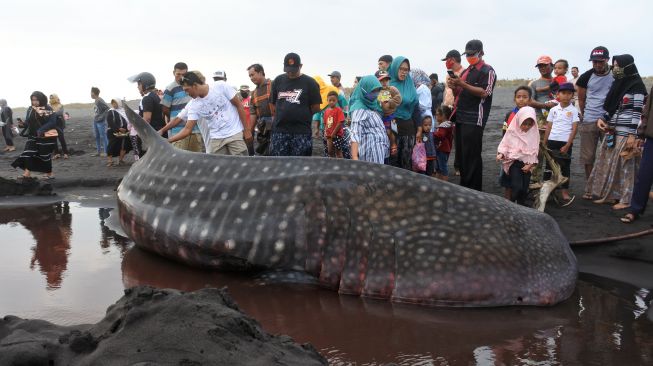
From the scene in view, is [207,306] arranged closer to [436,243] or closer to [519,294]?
[436,243]

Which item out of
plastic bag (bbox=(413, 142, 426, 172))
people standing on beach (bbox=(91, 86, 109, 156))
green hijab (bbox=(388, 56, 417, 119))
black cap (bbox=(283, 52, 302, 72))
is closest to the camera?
black cap (bbox=(283, 52, 302, 72))

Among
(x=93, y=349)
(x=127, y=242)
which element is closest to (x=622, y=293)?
(x=93, y=349)

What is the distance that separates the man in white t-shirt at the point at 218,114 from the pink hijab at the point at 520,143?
11.4 feet

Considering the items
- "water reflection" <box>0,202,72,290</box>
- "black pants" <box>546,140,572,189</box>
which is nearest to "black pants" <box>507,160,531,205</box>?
"black pants" <box>546,140,572,189</box>

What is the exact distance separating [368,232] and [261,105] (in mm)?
5747

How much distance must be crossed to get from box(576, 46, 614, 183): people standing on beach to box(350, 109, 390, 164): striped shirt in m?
3.02

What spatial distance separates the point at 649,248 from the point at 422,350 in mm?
3113

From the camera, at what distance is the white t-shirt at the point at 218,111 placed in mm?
7152

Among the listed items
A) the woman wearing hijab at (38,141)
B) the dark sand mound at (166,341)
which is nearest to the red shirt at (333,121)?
the woman wearing hijab at (38,141)

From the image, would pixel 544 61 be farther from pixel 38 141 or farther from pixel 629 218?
pixel 38 141

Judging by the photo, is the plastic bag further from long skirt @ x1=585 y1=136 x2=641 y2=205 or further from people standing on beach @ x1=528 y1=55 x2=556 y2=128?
long skirt @ x1=585 y1=136 x2=641 y2=205

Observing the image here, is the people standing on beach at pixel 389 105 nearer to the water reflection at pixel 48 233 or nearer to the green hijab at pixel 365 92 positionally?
the green hijab at pixel 365 92

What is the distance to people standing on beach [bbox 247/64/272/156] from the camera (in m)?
9.18

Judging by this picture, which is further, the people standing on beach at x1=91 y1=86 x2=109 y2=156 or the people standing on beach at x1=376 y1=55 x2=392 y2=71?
the people standing on beach at x1=91 y1=86 x2=109 y2=156
